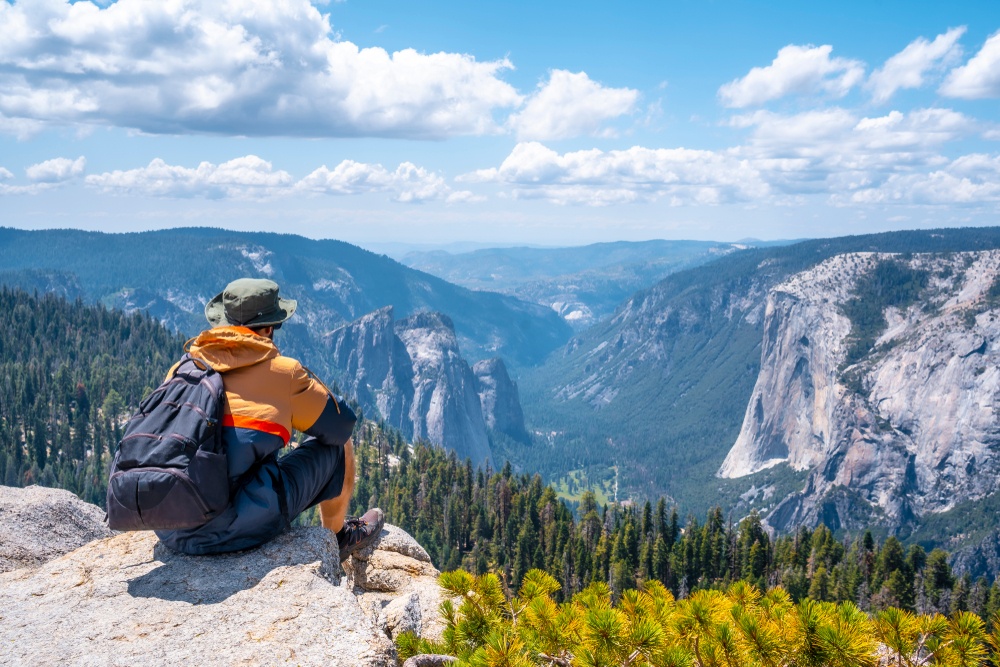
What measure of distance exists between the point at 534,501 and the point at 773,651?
4196 inches

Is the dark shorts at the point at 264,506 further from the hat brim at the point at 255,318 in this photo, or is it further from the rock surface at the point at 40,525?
the rock surface at the point at 40,525

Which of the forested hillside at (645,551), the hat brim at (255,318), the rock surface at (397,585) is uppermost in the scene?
the hat brim at (255,318)

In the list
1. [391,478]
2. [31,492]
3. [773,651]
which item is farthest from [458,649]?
[391,478]

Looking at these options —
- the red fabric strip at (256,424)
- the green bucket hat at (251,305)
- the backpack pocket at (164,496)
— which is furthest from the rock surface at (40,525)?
the red fabric strip at (256,424)

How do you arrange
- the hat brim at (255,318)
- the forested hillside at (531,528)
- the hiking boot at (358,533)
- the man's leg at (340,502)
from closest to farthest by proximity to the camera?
the hat brim at (255,318)
the man's leg at (340,502)
the hiking boot at (358,533)
the forested hillside at (531,528)

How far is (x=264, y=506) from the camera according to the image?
29.6ft

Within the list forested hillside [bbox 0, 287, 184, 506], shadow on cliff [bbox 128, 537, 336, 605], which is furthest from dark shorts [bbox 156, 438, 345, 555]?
forested hillside [bbox 0, 287, 184, 506]

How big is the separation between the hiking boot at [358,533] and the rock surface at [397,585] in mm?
610

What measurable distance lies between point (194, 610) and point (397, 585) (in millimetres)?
6611

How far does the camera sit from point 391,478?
449 ft

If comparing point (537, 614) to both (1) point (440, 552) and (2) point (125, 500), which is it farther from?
(1) point (440, 552)

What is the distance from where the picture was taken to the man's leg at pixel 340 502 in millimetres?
10797

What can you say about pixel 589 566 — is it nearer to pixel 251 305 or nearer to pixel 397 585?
pixel 397 585

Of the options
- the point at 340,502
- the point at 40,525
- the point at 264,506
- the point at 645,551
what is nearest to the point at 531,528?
the point at 645,551
